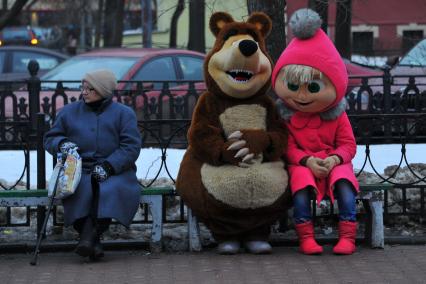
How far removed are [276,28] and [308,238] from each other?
2.24 metres

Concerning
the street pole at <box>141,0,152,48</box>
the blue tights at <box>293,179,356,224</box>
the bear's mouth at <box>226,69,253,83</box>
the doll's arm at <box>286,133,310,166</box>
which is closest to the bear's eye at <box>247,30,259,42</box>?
the bear's mouth at <box>226,69,253,83</box>

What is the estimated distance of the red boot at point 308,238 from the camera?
7008 mm

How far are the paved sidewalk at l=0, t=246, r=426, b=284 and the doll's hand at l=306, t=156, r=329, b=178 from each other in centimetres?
57

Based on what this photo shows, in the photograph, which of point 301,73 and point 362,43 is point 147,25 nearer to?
point 362,43

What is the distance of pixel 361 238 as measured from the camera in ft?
24.7

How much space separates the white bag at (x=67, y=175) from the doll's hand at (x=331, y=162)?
5.53ft

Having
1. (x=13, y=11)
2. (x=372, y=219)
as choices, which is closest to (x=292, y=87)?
(x=372, y=219)

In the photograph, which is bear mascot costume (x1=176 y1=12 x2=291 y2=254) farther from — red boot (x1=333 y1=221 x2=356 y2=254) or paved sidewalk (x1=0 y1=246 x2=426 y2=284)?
red boot (x1=333 y1=221 x2=356 y2=254)

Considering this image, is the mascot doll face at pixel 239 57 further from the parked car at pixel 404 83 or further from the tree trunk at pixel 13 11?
the tree trunk at pixel 13 11

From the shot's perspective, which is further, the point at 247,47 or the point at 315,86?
the point at 315,86

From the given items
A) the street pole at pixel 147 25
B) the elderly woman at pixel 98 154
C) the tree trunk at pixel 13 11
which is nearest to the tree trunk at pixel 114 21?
the street pole at pixel 147 25

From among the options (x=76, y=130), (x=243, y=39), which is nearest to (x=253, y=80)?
(x=243, y=39)

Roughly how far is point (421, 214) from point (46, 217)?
2.91 metres

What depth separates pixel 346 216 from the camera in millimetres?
7000
